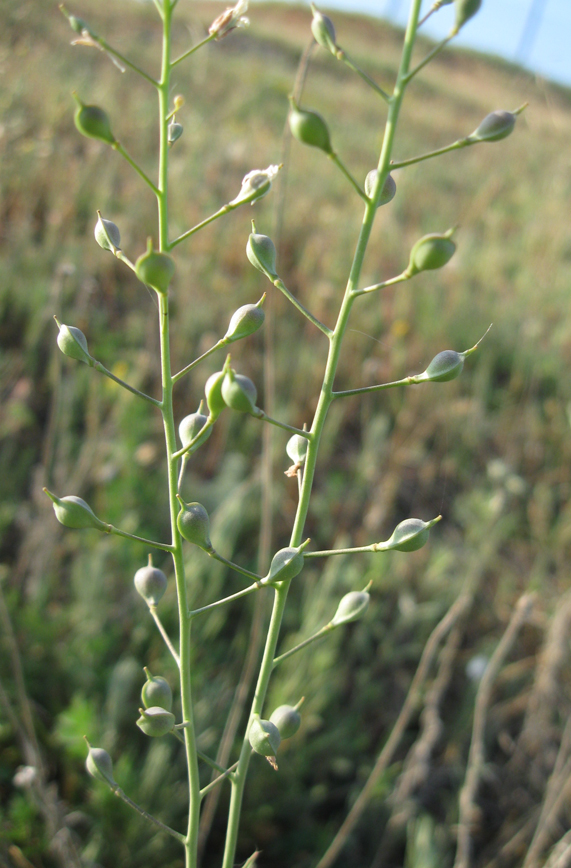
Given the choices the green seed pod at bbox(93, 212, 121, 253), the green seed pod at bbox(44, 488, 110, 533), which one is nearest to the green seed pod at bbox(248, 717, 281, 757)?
the green seed pod at bbox(44, 488, 110, 533)

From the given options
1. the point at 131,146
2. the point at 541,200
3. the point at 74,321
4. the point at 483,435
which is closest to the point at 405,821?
the point at 483,435

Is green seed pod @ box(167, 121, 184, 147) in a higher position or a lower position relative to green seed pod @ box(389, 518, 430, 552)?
higher

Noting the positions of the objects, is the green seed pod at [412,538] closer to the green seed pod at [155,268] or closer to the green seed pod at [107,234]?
the green seed pod at [155,268]

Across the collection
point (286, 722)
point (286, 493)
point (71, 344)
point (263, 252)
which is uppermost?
point (263, 252)

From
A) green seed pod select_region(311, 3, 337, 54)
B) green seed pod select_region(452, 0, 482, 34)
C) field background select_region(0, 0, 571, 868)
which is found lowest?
field background select_region(0, 0, 571, 868)

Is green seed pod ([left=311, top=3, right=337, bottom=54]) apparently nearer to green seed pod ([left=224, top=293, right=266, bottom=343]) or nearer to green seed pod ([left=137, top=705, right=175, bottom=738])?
green seed pod ([left=224, top=293, right=266, bottom=343])

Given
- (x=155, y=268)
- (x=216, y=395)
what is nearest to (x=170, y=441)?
(x=216, y=395)

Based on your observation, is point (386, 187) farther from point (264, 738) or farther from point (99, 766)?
point (99, 766)

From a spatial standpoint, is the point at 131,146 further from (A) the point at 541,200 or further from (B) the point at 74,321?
(A) the point at 541,200
